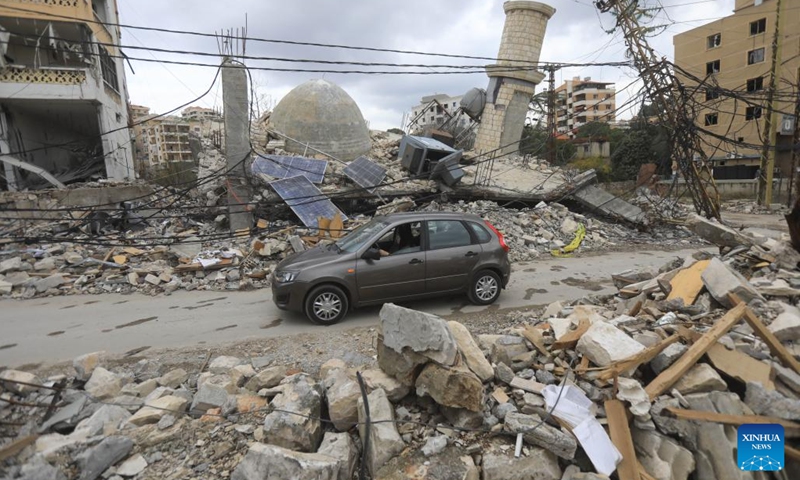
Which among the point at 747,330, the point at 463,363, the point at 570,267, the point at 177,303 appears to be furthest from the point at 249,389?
the point at 570,267

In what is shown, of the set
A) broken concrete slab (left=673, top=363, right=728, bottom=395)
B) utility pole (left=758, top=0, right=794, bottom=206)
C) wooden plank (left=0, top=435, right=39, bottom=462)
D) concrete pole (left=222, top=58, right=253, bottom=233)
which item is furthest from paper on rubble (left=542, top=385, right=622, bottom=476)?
utility pole (left=758, top=0, right=794, bottom=206)

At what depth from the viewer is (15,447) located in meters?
2.89

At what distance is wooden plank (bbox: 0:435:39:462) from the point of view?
279 centimetres

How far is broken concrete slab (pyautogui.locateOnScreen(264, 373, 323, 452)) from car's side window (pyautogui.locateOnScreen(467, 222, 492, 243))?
14.2 feet

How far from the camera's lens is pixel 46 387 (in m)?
3.80

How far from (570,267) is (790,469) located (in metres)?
6.89

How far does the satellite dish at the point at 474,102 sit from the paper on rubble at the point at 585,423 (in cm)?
2038

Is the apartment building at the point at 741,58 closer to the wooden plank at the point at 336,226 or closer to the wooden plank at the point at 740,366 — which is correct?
the wooden plank at the point at 336,226

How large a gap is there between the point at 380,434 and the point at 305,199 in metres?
10.6

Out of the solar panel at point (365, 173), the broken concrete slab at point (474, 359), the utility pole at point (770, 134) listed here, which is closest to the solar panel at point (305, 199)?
the solar panel at point (365, 173)

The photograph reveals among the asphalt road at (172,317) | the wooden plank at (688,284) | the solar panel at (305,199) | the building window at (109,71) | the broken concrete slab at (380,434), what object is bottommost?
the asphalt road at (172,317)

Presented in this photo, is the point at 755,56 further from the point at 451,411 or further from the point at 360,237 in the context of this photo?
the point at 451,411

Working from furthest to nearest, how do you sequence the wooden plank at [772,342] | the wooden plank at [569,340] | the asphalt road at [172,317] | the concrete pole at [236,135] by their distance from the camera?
the concrete pole at [236,135] < the asphalt road at [172,317] < the wooden plank at [569,340] < the wooden plank at [772,342]

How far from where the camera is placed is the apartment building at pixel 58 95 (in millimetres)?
15148
